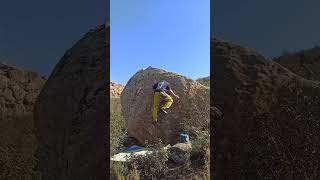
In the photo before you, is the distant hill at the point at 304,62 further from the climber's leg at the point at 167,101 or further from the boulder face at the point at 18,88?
the climber's leg at the point at 167,101

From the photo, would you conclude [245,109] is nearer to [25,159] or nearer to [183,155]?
[25,159]

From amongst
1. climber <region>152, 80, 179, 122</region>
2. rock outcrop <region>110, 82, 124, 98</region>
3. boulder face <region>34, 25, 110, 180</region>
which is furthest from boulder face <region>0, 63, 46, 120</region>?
rock outcrop <region>110, 82, 124, 98</region>

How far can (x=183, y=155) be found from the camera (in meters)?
9.91

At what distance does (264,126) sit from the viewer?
581 cm

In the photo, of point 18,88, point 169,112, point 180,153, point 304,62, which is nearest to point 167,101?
point 169,112

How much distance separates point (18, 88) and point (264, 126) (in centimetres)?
318

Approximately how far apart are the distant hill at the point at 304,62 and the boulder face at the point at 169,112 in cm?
584

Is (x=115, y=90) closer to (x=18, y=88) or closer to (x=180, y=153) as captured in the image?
(x=180, y=153)

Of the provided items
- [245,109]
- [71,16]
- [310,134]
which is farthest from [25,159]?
[310,134]

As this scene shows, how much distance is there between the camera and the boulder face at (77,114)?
585cm

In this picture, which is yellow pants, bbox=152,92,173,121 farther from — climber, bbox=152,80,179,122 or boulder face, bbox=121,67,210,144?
boulder face, bbox=121,67,210,144

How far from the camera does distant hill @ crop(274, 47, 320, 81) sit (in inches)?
239

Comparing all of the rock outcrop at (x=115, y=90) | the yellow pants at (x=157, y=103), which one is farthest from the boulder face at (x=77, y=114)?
the rock outcrop at (x=115, y=90)

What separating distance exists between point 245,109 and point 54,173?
8.20 feet
